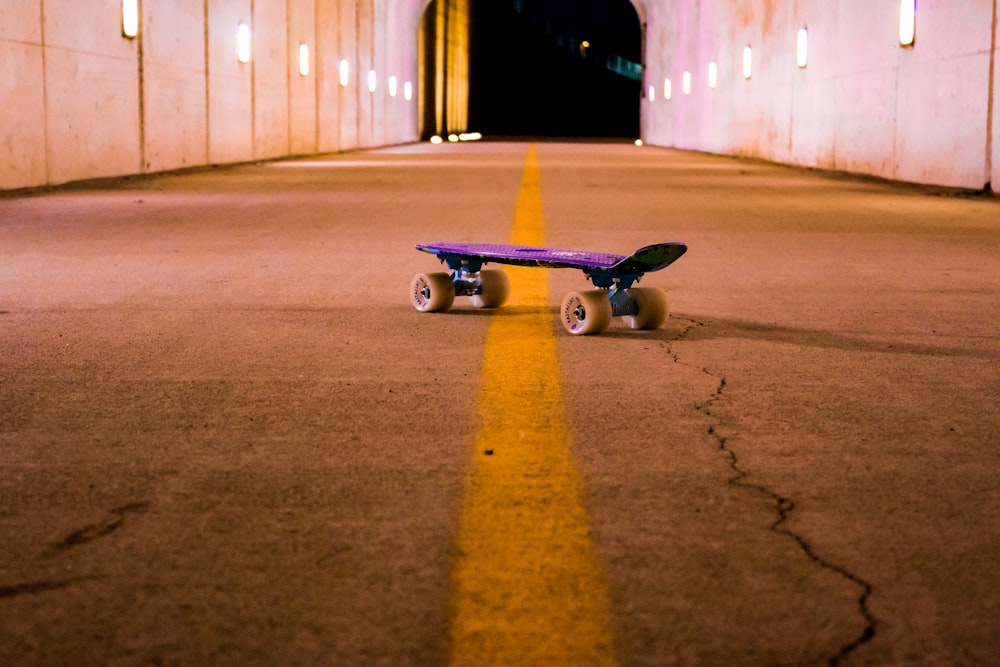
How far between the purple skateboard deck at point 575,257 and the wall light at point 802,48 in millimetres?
23372

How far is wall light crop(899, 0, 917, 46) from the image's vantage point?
20.9 metres

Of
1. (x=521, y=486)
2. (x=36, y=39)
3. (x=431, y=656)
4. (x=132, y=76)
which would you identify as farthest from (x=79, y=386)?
(x=132, y=76)

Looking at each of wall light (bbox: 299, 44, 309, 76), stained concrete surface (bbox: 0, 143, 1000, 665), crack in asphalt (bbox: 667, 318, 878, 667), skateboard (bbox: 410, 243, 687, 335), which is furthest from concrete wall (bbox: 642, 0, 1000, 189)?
crack in asphalt (bbox: 667, 318, 878, 667)

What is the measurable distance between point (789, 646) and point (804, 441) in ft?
5.52

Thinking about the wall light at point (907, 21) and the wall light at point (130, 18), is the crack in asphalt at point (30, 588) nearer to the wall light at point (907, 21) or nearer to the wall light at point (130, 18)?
the wall light at point (130, 18)

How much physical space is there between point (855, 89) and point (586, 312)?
65.4 ft

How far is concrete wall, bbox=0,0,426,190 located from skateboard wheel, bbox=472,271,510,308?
37.1 feet

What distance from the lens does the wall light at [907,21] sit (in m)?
20.9

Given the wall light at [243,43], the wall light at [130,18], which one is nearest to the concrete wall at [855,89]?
the wall light at [243,43]

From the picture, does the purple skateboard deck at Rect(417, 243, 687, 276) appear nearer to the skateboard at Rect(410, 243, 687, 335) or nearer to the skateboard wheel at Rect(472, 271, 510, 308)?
the skateboard at Rect(410, 243, 687, 335)

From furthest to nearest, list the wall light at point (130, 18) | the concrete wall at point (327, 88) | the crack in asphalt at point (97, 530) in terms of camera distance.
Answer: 1. the wall light at point (130, 18)
2. the concrete wall at point (327, 88)
3. the crack in asphalt at point (97, 530)

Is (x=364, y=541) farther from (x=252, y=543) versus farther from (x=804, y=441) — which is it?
(x=804, y=441)

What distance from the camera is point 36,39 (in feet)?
57.3

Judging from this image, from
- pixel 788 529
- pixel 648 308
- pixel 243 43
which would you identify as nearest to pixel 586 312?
pixel 648 308
